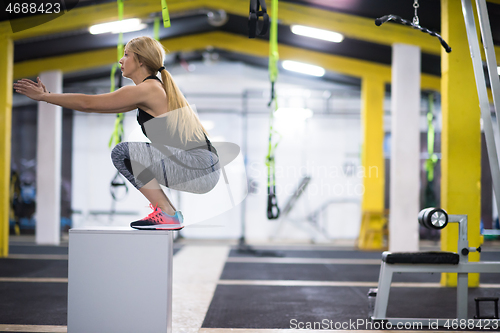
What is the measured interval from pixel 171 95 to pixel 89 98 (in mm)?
367

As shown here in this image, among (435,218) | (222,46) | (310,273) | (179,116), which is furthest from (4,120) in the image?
(435,218)

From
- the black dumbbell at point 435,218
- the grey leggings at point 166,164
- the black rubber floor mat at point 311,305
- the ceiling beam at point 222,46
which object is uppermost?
the ceiling beam at point 222,46

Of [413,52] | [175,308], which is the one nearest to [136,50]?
[175,308]

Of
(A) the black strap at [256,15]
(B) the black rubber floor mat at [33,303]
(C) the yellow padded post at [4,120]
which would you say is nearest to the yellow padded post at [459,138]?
(A) the black strap at [256,15]

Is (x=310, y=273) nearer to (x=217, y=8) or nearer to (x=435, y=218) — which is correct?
(x=435, y=218)

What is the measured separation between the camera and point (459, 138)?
4.34 meters

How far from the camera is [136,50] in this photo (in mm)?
2145

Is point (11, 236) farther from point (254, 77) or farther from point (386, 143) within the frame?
point (386, 143)

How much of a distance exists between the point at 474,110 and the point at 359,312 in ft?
7.95

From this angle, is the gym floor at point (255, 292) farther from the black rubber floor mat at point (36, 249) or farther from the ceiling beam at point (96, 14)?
the ceiling beam at point (96, 14)

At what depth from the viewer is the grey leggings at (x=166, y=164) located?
2137 mm

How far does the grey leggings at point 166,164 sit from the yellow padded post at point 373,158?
19.3 feet

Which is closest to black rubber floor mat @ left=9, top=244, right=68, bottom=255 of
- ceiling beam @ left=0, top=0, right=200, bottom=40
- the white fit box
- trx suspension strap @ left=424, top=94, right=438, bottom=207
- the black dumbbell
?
ceiling beam @ left=0, top=0, right=200, bottom=40

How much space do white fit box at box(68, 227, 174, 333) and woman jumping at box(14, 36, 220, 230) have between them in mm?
111
